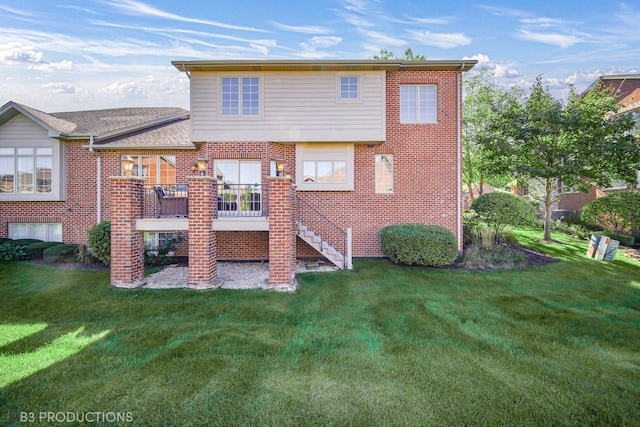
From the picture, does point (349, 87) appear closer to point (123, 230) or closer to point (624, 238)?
point (123, 230)

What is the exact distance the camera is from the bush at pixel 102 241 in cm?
830

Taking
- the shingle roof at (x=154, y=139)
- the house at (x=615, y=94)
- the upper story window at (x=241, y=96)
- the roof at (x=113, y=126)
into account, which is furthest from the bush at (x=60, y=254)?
the house at (x=615, y=94)

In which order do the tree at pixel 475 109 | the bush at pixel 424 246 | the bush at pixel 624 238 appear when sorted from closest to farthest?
the bush at pixel 424 246
the bush at pixel 624 238
the tree at pixel 475 109

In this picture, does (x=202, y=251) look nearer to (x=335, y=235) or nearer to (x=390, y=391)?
(x=335, y=235)

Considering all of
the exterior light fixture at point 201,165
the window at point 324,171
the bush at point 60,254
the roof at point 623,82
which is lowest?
the bush at point 60,254

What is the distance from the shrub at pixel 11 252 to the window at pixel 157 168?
4249 mm

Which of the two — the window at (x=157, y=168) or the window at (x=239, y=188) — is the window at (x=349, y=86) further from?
the window at (x=157, y=168)

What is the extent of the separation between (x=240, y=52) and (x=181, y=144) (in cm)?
500

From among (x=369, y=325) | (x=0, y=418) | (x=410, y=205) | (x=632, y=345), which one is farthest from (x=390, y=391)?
(x=410, y=205)

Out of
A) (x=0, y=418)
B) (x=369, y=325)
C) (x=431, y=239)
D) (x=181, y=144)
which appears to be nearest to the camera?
(x=0, y=418)

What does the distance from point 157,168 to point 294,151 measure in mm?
5177

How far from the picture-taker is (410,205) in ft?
34.4

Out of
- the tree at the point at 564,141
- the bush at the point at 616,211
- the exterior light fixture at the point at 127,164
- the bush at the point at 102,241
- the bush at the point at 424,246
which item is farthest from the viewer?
the bush at the point at 616,211

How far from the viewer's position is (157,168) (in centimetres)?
1055
